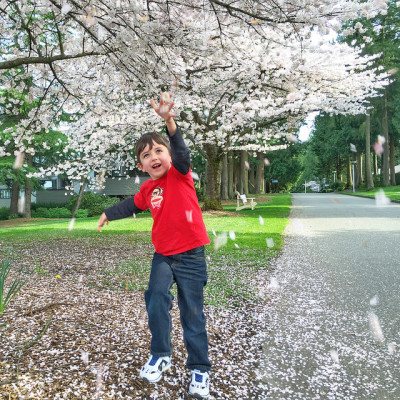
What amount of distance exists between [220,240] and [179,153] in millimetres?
6657

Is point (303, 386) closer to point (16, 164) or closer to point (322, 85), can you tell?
point (322, 85)

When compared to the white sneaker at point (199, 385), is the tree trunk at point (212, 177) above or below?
above

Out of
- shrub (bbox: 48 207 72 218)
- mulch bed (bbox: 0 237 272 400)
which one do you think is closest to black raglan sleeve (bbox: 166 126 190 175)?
mulch bed (bbox: 0 237 272 400)

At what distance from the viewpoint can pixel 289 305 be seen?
4.16m

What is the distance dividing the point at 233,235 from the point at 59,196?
1138 inches

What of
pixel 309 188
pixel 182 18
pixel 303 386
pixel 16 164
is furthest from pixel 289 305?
pixel 309 188

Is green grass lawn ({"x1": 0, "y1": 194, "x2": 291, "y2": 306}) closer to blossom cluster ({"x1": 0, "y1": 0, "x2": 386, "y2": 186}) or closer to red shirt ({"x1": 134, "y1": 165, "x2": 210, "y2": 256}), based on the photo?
red shirt ({"x1": 134, "y1": 165, "x2": 210, "y2": 256})

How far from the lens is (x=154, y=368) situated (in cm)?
248

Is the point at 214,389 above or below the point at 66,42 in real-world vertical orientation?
below

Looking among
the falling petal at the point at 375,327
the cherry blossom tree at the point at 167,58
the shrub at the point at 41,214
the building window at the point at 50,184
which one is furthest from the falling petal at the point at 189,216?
the building window at the point at 50,184

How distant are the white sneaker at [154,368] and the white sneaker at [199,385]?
0.23 meters

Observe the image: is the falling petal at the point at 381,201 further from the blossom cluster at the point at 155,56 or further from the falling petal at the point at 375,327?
the falling petal at the point at 375,327

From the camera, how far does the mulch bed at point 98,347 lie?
2.36 meters

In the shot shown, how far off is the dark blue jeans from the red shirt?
0.06m
